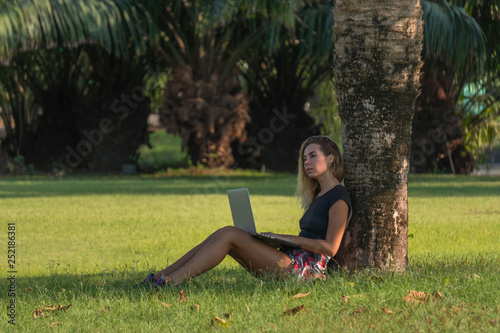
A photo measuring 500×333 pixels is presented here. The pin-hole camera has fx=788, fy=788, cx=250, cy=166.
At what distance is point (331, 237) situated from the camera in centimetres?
548

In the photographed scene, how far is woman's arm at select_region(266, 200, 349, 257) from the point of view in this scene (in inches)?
214

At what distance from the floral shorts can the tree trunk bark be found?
47 centimetres

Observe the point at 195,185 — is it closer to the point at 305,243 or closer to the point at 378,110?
the point at 378,110

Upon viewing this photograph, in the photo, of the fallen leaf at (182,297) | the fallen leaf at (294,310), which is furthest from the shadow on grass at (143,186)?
the fallen leaf at (294,310)

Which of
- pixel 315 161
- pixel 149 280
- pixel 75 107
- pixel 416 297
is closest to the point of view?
pixel 416 297

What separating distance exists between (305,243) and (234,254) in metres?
0.52

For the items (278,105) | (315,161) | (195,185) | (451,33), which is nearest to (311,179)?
(315,161)

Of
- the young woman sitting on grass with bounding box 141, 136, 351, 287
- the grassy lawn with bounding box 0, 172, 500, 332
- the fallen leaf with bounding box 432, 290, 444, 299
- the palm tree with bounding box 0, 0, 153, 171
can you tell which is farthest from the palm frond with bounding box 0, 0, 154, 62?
the fallen leaf with bounding box 432, 290, 444, 299

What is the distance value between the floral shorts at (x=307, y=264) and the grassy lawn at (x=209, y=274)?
0.12m

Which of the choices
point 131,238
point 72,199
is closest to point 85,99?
point 72,199

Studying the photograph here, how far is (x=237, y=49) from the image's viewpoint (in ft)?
61.7

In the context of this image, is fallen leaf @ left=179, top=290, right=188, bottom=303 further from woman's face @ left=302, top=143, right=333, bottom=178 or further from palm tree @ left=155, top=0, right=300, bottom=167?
palm tree @ left=155, top=0, right=300, bottom=167

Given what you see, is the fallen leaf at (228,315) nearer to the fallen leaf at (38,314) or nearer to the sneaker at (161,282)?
the sneaker at (161,282)

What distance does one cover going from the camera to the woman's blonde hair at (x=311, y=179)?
5.84 m
